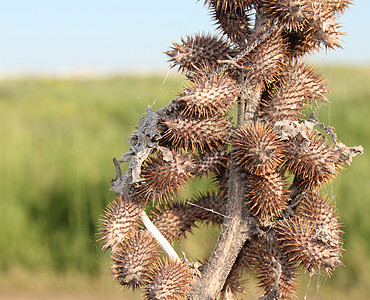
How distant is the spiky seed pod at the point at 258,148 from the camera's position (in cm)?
88

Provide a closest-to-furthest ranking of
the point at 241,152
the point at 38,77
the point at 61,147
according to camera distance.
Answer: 1. the point at 241,152
2. the point at 61,147
3. the point at 38,77

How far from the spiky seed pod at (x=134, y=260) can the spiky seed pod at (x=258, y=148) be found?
0.29 metres

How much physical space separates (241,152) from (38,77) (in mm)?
19142

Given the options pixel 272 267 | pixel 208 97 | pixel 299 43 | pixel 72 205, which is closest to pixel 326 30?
pixel 299 43

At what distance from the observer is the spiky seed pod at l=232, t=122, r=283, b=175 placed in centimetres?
88

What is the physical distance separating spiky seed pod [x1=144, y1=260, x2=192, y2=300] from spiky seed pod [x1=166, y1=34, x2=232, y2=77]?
17.7 inches

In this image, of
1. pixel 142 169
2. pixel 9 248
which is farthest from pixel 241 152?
pixel 9 248

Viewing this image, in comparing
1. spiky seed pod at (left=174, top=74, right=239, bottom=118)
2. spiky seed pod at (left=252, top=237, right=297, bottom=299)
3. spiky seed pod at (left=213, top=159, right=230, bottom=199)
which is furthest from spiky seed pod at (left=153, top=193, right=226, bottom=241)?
spiky seed pod at (left=174, top=74, right=239, bottom=118)

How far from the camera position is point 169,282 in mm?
919

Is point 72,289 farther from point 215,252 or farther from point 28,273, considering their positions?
point 215,252

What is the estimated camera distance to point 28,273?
4.86m

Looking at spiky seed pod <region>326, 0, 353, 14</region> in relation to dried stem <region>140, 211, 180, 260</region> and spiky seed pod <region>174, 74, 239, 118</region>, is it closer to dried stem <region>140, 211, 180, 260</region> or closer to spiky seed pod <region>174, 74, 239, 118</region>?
spiky seed pod <region>174, 74, 239, 118</region>

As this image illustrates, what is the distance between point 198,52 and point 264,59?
0.16m

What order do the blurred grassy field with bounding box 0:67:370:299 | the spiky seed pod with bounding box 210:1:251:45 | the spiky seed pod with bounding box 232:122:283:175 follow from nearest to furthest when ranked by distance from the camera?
the spiky seed pod with bounding box 232:122:283:175, the spiky seed pod with bounding box 210:1:251:45, the blurred grassy field with bounding box 0:67:370:299
